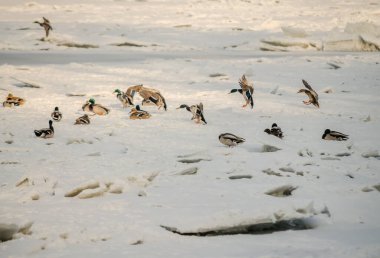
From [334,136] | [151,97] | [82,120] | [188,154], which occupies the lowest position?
[188,154]

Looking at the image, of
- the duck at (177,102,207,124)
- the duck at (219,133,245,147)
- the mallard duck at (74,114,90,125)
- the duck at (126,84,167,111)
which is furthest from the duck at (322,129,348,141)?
the mallard duck at (74,114,90,125)

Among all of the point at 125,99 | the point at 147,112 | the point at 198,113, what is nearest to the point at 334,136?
the point at 198,113

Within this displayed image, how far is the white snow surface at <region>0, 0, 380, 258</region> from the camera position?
611 centimetres

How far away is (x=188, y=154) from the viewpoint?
9.27m

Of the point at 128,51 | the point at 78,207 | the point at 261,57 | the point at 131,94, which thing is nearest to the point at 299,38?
the point at 261,57

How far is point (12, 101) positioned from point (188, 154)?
5437 millimetres

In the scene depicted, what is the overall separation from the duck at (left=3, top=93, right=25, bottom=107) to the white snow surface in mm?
197

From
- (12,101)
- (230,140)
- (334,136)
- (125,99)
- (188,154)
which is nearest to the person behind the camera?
(188,154)

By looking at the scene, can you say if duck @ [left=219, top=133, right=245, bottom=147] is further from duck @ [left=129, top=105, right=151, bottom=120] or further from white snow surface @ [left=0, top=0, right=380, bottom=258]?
duck @ [left=129, top=105, right=151, bottom=120]

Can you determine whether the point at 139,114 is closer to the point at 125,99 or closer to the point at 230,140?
the point at 125,99

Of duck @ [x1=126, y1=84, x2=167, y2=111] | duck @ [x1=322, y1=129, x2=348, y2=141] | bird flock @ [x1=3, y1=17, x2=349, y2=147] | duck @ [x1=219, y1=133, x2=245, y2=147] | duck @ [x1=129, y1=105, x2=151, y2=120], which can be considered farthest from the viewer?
duck @ [x1=126, y1=84, x2=167, y2=111]

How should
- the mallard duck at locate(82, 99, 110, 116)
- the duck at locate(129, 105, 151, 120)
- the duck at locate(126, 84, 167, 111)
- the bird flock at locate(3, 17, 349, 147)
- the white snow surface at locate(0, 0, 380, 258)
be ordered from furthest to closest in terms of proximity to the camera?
the duck at locate(126, 84, 167, 111) → the mallard duck at locate(82, 99, 110, 116) → the duck at locate(129, 105, 151, 120) → the bird flock at locate(3, 17, 349, 147) → the white snow surface at locate(0, 0, 380, 258)

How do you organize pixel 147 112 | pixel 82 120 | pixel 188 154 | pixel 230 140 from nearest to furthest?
pixel 188 154 → pixel 230 140 → pixel 82 120 → pixel 147 112

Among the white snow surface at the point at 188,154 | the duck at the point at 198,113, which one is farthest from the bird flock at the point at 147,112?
the white snow surface at the point at 188,154
